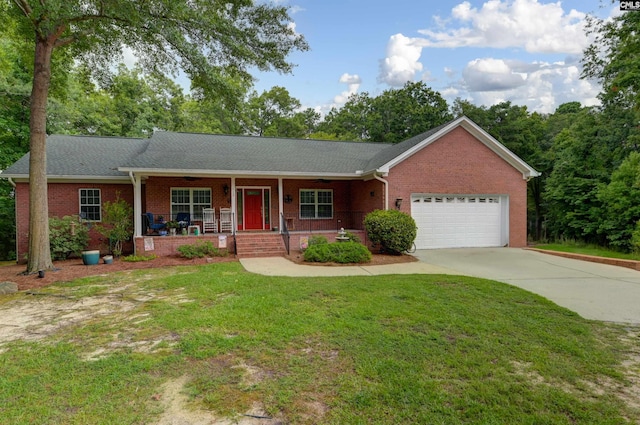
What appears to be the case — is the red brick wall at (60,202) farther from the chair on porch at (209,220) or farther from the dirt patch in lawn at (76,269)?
the chair on porch at (209,220)

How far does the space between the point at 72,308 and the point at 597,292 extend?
10068 millimetres

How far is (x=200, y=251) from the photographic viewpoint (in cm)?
1116

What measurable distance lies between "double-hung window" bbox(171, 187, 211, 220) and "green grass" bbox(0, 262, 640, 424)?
8014 mm

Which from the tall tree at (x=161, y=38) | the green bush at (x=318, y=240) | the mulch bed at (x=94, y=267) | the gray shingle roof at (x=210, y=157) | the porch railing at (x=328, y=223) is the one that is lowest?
the mulch bed at (x=94, y=267)

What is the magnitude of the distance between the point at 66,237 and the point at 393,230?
1159 cm

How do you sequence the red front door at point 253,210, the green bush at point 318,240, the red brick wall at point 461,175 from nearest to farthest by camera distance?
the green bush at point 318,240 → the red brick wall at point 461,175 → the red front door at point 253,210

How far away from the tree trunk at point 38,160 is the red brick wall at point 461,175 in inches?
438

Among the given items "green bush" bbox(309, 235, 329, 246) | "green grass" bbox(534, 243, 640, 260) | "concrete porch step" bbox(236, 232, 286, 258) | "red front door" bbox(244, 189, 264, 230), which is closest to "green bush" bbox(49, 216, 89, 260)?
"concrete porch step" bbox(236, 232, 286, 258)

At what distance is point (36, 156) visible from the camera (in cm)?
890

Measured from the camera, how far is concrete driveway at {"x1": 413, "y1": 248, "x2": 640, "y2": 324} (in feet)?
18.4

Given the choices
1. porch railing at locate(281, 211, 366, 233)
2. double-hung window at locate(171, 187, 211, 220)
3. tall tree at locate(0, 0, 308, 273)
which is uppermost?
tall tree at locate(0, 0, 308, 273)

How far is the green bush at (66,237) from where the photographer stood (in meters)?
11.2

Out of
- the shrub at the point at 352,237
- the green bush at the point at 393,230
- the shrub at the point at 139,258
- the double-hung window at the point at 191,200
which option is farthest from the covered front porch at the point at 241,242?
the double-hung window at the point at 191,200

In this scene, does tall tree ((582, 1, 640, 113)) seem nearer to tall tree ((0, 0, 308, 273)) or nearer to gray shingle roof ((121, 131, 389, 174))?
gray shingle roof ((121, 131, 389, 174))
